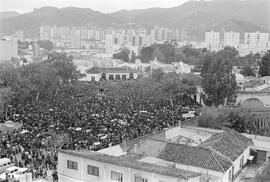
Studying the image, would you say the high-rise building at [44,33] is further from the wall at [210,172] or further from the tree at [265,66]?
the wall at [210,172]

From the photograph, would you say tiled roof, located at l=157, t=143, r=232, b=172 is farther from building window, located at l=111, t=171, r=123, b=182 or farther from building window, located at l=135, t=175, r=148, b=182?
building window, located at l=111, t=171, r=123, b=182

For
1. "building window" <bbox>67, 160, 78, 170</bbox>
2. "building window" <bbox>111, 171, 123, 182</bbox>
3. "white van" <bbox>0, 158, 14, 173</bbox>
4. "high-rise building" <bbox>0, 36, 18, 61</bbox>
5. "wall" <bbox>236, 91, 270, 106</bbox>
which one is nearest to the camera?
"building window" <bbox>111, 171, 123, 182</bbox>

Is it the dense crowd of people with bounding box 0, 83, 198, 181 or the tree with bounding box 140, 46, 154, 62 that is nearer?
the dense crowd of people with bounding box 0, 83, 198, 181

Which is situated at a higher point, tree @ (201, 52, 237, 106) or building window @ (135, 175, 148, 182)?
tree @ (201, 52, 237, 106)

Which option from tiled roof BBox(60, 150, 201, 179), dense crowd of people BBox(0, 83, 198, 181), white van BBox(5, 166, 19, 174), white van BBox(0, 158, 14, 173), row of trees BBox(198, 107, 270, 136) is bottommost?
dense crowd of people BBox(0, 83, 198, 181)

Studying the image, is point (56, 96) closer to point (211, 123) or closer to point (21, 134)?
point (21, 134)

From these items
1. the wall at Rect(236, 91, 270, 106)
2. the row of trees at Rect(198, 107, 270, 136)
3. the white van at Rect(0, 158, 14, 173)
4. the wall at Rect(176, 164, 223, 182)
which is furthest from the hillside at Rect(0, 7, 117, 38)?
the wall at Rect(176, 164, 223, 182)

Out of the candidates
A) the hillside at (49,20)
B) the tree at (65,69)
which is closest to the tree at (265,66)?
the tree at (65,69)

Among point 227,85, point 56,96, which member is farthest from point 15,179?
point 56,96
